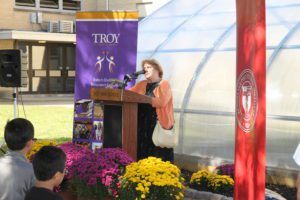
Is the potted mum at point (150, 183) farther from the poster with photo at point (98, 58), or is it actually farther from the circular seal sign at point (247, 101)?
the poster with photo at point (98, 58)

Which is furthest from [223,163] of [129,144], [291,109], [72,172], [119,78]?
[72,172]

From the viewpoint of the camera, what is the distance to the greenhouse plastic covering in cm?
881

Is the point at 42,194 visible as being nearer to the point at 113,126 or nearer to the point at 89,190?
the point at 89,190

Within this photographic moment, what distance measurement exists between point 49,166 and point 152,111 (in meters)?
4.45

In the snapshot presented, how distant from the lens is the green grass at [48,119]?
49.9ft

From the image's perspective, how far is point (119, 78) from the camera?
9148mm

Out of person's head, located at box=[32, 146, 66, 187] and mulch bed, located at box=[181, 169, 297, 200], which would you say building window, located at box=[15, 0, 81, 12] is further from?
person's head, located at box=[32, 146, 66, 187]

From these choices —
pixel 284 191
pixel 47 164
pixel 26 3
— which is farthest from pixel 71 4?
pixel 47 164

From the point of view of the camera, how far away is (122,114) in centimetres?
703

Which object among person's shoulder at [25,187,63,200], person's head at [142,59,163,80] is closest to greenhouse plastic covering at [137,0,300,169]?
person's head at [142,59,163,80]

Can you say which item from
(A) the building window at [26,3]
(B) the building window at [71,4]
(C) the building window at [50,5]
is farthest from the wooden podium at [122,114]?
(B) the building window at [71,4]

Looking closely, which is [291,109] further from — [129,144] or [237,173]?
[237,173]

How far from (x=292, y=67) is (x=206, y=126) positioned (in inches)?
68.4

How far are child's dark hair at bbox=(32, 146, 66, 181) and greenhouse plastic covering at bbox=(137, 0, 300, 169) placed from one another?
226 inches
